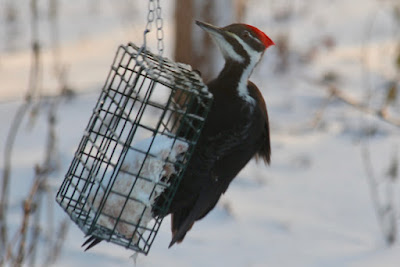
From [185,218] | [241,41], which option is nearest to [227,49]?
[241,41]

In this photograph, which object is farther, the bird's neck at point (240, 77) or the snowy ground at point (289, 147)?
the snowy ground at point (289, 147)

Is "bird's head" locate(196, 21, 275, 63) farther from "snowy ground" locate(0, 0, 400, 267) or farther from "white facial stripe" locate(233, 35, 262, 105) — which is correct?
"snowy ground" locate(0, 0, 400, 267)

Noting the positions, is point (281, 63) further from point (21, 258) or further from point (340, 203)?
point (21, 258)

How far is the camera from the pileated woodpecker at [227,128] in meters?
2.78

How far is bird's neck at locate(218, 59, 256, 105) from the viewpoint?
9.24 ft

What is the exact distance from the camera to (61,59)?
8914 millimetres

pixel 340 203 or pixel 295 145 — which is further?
pixel 295 145

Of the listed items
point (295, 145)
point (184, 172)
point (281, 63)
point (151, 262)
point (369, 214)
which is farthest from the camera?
point (281, 63)

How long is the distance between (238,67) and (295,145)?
4066 millimetres

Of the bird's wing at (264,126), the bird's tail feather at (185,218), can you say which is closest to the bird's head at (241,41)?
the bird's wing at (264,126)

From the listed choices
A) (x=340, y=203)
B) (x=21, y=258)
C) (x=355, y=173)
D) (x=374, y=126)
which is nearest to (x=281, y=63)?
(x=374, y=126)

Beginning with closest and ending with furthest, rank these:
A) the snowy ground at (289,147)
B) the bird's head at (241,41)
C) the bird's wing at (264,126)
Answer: the bird's head at (241,41) < the bird's wing at (264,126) < the snowy ground at (289,147)

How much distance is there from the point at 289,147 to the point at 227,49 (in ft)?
13.2

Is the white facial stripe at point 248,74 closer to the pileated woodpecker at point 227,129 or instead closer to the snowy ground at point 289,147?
the pileated woodpecker at point 227,129
